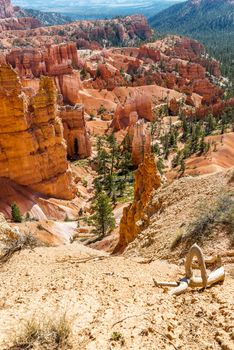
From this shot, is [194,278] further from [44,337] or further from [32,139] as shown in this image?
[32,139]

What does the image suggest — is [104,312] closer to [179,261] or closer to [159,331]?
[159,331]

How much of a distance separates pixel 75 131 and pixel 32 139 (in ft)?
52.2

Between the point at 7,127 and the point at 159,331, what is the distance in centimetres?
2808

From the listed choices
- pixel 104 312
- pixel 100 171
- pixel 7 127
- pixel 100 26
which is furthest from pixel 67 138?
pixel 100 26

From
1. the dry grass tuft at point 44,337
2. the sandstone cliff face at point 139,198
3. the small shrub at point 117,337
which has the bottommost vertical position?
the sandstone cliff face at point 139,198

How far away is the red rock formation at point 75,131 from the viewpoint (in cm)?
4775

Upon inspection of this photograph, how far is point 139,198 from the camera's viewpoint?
23203 millimetres

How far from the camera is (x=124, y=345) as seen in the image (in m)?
6.03

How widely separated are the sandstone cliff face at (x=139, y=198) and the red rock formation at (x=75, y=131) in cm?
2532

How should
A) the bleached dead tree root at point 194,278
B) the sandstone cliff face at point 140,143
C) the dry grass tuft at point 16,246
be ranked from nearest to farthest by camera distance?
the bleached dead tree root at point 194,278 → the dry grass tuft at point 16,246 → the sandstone cliff face at point 140,143

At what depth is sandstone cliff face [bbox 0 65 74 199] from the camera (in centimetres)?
3159

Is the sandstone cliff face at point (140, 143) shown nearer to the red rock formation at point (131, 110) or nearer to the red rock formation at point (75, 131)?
the red rock formation at point (75, 131)

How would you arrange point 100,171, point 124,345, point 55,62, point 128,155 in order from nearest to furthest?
Result: 1. point 124,345
2. point 100,171
3. point 128,155
4. point 55,62

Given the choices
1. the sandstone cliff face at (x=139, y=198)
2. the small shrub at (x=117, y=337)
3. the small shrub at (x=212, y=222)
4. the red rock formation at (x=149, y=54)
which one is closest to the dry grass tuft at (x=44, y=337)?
the small shrub at (x=117, y=337)
